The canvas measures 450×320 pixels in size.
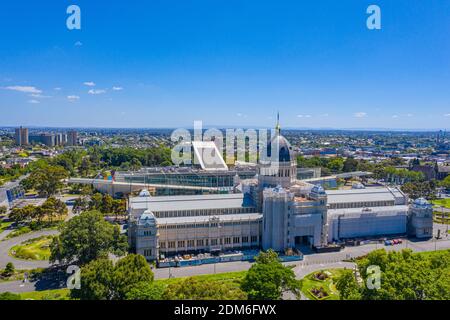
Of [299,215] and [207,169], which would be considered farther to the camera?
[207,169]

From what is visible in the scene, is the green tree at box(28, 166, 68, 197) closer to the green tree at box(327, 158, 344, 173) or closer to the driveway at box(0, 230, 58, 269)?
the driveway at box(0, 230, 58, 269)

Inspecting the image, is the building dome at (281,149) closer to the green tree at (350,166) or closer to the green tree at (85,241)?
the green tree at (85,241)

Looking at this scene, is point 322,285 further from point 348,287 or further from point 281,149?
point 281,149

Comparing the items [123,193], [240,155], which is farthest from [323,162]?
[123,193]

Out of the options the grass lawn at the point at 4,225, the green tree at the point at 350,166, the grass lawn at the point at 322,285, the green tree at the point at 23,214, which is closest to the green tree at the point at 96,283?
the grass lawn at the point at 322,285

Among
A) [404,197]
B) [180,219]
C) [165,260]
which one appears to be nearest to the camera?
[165,260]

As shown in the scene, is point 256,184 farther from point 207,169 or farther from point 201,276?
point 207,169
